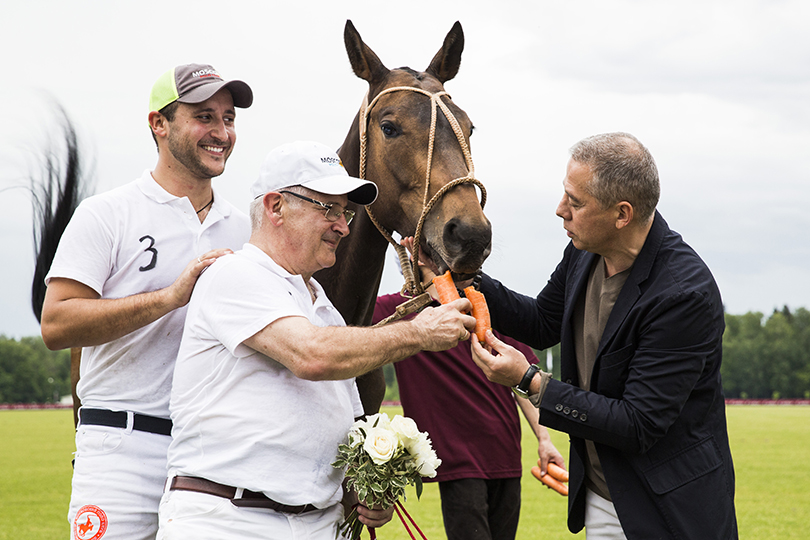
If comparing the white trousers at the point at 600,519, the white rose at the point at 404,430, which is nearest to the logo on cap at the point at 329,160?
the white rose at the point at 404,430

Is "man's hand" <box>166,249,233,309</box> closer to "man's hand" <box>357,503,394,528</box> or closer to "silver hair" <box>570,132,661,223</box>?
"man's hand" <box>357,503,394,528</box>

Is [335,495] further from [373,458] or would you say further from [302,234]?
[302,234]

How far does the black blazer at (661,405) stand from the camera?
3176 mm

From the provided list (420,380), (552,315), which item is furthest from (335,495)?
(420,380)

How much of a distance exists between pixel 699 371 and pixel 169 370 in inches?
96.8

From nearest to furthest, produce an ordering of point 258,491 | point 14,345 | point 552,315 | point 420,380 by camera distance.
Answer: point 258,491 → point 552,315 → point 420,380 → point 14,345

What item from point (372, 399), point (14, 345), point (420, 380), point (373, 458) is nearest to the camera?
point (373, 458)

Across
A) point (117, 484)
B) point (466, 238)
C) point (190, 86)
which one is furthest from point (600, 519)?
point (190, 86)

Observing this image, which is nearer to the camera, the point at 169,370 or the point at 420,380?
the point at 169,370

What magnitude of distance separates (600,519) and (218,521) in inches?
77.7

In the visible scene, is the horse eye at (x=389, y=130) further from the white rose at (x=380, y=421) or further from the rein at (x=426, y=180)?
the white rose at (x=380, y=421)

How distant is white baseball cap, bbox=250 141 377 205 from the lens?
2.96 metres

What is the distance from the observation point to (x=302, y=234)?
9.78 feet

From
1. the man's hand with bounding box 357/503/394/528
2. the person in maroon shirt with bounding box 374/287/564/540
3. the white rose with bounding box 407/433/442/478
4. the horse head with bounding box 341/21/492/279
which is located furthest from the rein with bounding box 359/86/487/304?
the person in maroon shirt with bounding box 374/287/564/540
